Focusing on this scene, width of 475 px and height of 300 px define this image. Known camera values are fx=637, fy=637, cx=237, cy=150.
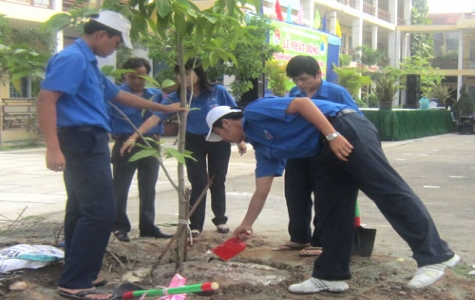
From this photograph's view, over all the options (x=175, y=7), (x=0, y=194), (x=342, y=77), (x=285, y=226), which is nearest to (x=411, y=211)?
(x=175, y=7)

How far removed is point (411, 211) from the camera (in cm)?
368

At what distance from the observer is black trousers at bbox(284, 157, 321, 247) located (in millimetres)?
4797

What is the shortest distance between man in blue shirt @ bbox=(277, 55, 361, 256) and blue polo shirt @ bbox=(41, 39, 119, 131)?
142 centimetres

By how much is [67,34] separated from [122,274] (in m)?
17.1

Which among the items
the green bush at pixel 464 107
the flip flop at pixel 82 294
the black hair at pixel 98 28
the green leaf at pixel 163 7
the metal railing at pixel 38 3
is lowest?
the flip flop at pixel 82 294

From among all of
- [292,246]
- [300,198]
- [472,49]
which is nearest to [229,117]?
[300,198]

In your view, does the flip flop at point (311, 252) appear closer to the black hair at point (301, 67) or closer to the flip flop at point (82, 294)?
the black hair at point (301, 67)

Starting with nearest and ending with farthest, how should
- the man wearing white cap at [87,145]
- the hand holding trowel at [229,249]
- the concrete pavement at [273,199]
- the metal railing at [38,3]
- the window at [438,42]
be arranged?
the man wearing white cap at [87,145] → the hand holding trowel at [229,249] → the concrete pavement at [273,199] → the metal railing at [38,3] → the window at [438,42]

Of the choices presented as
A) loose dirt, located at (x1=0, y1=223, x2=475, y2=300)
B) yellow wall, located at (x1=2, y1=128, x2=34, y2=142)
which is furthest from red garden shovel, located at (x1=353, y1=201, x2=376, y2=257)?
yellow wall, located at (x1=2, y1=128, x2=34, y2=142)

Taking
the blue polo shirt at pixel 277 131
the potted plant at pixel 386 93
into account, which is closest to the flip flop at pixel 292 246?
the blue polo shirt at pixel 277 131

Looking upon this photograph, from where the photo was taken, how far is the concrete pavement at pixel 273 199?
5.84 meters

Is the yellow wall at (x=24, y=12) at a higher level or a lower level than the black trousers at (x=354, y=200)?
higher

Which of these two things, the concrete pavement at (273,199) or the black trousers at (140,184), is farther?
the concrete pavement at (273,199)

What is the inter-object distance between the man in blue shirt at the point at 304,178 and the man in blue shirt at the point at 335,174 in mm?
689
